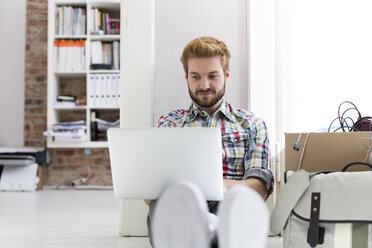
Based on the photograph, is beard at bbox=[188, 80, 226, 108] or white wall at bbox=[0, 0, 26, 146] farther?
white wall at bbox=[0, 0, 26, 146]

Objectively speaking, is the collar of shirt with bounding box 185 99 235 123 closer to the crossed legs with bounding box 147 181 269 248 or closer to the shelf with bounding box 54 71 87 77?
the crossed legs with bounding box 147 181 269 248

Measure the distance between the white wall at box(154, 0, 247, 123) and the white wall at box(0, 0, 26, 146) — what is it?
327cm

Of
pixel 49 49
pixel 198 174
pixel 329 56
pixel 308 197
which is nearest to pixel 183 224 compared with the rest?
pixel 198 174

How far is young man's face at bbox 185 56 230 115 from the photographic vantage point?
5.79ft

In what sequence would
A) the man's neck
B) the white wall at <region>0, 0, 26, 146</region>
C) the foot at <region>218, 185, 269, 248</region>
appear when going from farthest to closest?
the white wall at <region>0, 0, 26, 146</region> → the man's neck → the foot at <region>218, 185, 269, 248</region>

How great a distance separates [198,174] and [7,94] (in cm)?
437

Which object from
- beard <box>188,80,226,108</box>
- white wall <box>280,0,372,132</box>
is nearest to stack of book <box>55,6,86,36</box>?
white wall <box>280,0,372,132</box>

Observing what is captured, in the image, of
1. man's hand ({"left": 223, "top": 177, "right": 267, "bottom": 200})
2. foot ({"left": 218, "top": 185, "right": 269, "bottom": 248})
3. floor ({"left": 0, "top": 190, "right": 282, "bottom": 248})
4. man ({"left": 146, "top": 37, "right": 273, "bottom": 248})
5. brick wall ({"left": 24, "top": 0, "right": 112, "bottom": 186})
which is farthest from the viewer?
brick wall ({"left": 24, "top": 0, "right": 112, "bottom": 186})

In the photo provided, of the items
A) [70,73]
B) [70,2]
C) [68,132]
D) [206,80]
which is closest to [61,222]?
[206,80]

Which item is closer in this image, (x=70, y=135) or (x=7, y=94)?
(x=70, y=135)

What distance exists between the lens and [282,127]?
2260 millimetres

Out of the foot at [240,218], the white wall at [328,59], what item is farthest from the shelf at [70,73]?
the foot at [240,218]

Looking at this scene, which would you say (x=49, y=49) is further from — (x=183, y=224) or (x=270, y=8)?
(x=183, y=224)

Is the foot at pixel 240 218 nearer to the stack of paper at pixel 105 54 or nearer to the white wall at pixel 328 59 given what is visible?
the white wall at pixel 328 59
